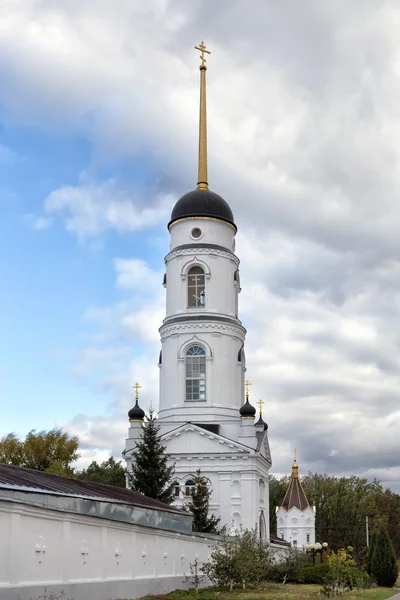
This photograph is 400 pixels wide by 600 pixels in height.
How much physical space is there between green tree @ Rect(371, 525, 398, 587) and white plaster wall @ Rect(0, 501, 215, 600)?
21207mm

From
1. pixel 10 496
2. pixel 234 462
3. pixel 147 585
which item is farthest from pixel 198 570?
pixel 234 462

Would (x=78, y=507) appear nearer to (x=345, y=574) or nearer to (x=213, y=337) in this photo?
(x=345, y=574)

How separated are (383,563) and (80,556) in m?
29.6

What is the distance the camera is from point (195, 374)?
51.3 metres

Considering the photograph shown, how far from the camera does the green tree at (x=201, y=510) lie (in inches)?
1625

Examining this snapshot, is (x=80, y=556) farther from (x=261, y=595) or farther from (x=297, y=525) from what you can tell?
(x=297, y=525)

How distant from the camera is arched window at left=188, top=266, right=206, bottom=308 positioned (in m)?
52.6

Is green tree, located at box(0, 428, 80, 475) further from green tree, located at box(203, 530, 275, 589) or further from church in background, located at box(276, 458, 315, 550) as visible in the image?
green tree, located at box(203, 530, 275, 589)

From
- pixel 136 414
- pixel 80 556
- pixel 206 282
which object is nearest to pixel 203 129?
pixel 206 282

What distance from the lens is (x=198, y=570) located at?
29.2m

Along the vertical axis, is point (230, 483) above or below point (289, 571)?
above

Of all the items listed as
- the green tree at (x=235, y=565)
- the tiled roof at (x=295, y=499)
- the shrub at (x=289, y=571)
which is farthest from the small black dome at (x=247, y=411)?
the tiled roof at (x=295, y=499)

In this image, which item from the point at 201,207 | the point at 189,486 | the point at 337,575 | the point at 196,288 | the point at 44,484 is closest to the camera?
the point at 44,484

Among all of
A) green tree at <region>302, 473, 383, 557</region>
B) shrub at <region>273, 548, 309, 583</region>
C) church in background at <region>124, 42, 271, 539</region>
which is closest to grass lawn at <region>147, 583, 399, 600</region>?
shrub at <region>273, 548, 309, 583</region>
